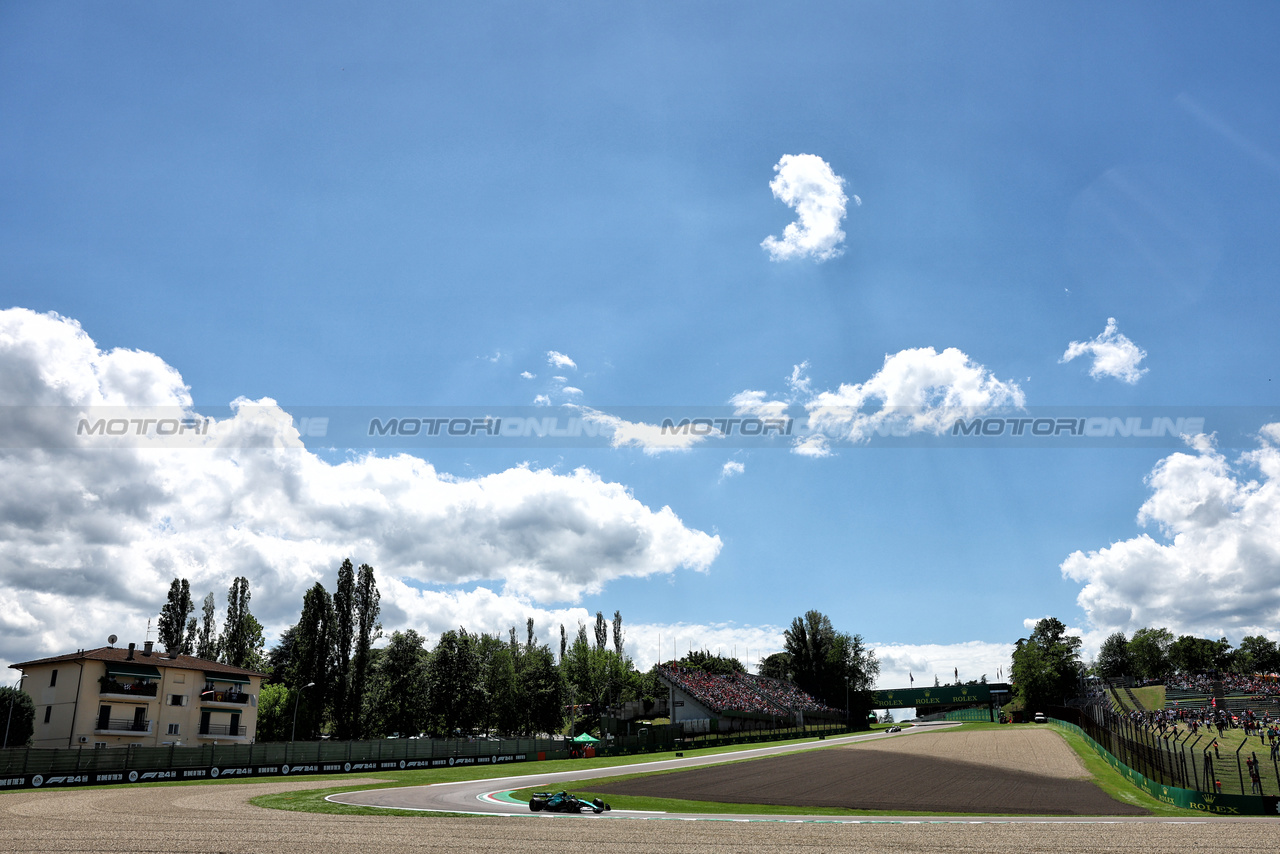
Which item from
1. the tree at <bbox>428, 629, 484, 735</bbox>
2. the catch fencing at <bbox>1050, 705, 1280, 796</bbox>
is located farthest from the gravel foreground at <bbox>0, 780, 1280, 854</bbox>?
the tree at <bbox>428, 629, 484, 735</bbox>

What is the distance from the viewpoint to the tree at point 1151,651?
560 feet

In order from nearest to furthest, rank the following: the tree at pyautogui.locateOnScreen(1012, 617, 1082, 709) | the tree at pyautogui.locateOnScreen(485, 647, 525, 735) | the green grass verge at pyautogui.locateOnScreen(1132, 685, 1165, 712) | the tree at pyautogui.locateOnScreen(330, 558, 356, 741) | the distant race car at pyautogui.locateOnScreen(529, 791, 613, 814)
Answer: the distant race car at pyautogui.locateOnScreen(529, 791, 613, 814) < the tree at pyautogui.locateOnScreen(330, 558, 356, 741) < the green grass verge at pyautogui.locateOnScreen(1132, 685, 1165, 712) < the tree at pyautogui.locateOnScreen(485, 647, 525, 735) < the tree at pyautogui.locateOnScreen(1012, 617, 1082, 709)

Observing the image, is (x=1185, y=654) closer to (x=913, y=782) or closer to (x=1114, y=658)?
(x=1114, y=658)

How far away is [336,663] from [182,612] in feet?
73.0

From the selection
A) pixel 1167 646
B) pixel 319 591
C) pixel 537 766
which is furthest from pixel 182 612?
pixel 1167 646

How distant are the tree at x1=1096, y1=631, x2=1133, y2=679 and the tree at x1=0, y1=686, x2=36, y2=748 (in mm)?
194120

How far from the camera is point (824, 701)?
13088 centimetres

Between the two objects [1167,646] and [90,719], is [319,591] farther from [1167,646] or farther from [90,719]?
[1167,646]

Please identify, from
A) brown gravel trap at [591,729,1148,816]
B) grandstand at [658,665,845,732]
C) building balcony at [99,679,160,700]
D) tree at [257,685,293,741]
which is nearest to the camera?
brown gravel trap at [591,729,1148,816]

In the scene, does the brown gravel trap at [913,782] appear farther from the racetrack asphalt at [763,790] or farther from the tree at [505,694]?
the tree at [505,694]

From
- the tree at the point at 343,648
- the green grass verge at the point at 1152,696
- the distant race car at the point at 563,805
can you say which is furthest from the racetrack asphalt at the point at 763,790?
the green grass verge at the point at 1152,696

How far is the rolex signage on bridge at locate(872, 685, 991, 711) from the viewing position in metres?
141

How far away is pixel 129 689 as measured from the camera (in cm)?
6200

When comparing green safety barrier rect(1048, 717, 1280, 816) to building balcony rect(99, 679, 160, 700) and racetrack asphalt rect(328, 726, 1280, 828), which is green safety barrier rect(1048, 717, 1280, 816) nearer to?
racetrack asphalt rect(328, 726, 1280, 828)
